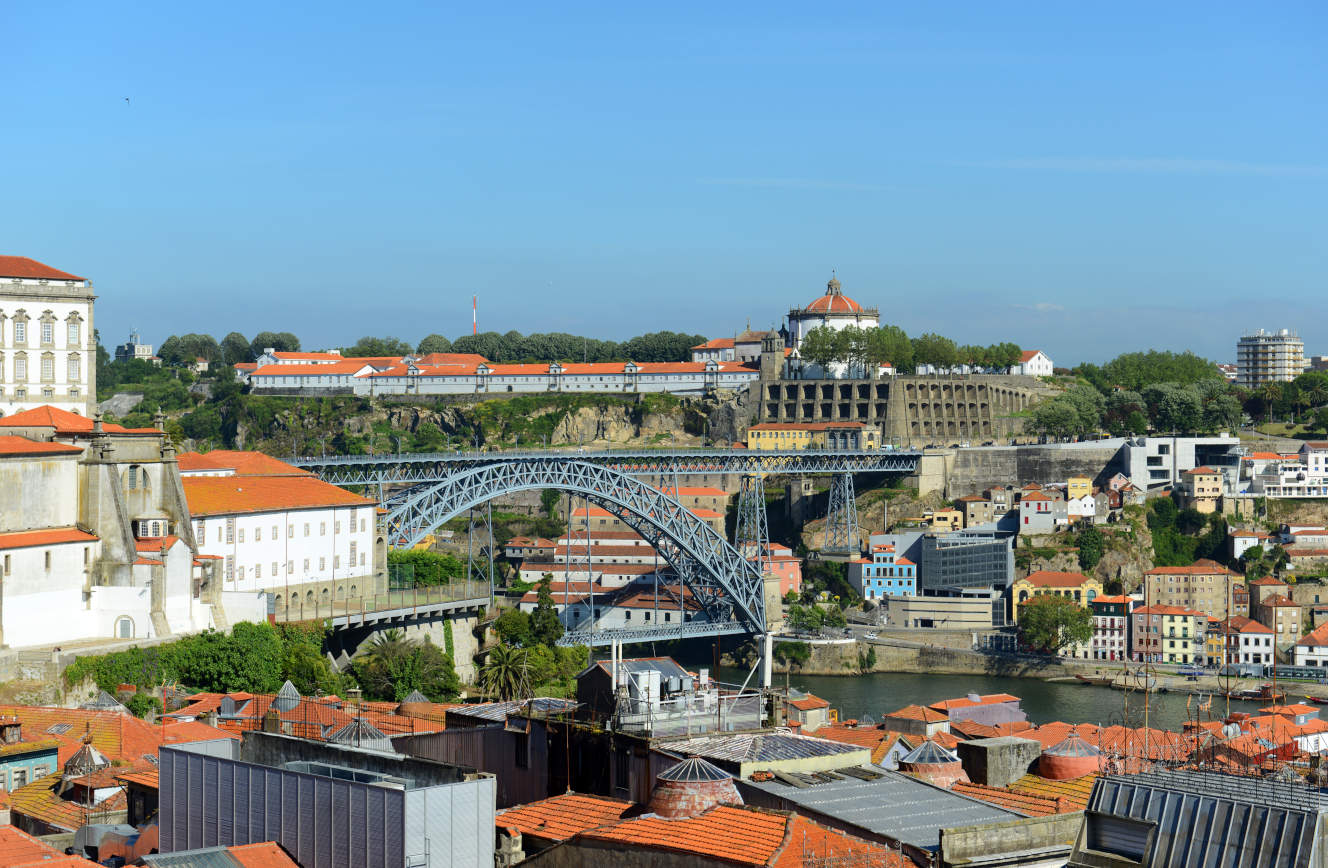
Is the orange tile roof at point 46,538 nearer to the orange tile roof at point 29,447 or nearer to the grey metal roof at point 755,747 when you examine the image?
the orange tile roof at point 29,447

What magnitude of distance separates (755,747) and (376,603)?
25590mm

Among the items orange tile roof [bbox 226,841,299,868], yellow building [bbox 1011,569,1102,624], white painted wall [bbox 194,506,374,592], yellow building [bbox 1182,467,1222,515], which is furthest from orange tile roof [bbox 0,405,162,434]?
yellow building [bbox 1182,467,1222,515]

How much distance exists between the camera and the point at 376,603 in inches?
1464

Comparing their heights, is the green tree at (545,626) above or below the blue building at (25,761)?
below

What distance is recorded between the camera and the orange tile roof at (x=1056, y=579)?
5688 centimetres

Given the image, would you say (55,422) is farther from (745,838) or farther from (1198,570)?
(1198,570)

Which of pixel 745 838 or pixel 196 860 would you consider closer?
pixel 745 838

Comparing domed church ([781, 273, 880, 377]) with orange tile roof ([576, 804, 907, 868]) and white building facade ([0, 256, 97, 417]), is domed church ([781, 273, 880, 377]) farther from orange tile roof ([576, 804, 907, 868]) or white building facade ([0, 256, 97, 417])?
orange tile roof ([576, 804, 907, 868])

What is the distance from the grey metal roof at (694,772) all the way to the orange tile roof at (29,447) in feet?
66.7

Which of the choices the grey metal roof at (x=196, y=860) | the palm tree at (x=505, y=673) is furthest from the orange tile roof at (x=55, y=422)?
the grey metal roof at (x=196, y=860)

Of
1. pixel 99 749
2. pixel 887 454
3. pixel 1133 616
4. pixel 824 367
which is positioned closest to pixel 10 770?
pixel 99 749

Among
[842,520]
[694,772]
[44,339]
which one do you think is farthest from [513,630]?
[694,772]

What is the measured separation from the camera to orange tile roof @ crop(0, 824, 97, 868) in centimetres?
1138

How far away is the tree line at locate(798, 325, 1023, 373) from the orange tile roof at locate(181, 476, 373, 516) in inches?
1592
